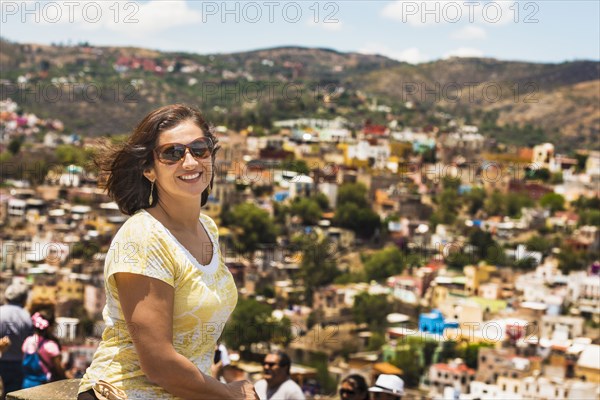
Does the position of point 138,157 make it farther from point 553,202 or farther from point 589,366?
point 553,202

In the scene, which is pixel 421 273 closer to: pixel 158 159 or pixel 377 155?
pixel 377 155

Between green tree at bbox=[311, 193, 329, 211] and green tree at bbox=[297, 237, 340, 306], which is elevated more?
green tree at bbox=[311, 193, 329, 211]

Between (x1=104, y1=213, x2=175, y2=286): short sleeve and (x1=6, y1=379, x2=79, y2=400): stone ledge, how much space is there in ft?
0.82

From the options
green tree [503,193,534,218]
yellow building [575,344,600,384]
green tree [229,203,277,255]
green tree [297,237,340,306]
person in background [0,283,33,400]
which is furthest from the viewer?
green tree [503,193,534,218]

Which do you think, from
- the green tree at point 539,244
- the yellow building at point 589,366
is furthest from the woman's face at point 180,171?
the green tree at point 539,244

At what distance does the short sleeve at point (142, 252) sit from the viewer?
1069 mm

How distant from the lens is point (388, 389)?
2529 millimetres

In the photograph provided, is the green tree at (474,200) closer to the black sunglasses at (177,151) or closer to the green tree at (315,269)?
the green tree at (315,269)

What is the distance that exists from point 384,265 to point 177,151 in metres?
22.7

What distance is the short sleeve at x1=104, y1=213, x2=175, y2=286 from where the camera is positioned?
107cm

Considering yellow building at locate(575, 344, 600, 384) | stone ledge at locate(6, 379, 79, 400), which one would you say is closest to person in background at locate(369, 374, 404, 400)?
stone ledge at locate(6, 379, 79, 400)

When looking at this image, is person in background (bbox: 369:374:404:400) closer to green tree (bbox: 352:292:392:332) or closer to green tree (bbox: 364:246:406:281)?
green tree (bbox: 352:292:392:332)

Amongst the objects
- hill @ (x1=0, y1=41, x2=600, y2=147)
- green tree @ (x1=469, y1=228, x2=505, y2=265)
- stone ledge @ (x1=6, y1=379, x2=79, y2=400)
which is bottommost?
green tree @ (x1=469, y1=228, x2=505, y2=265)

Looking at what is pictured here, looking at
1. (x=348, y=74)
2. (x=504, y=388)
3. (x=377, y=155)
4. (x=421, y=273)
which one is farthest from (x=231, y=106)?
(x=504, y=388)
